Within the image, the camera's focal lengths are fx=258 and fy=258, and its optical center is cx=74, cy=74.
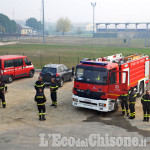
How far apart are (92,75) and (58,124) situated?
9.06 feet

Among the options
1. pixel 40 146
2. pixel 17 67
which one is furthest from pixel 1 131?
pixel 17 67

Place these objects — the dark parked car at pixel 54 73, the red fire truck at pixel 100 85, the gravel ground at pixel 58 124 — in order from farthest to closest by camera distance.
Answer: the dark parked car at pixel 54 73 → the red fire truck at pixel 100 85 → the gravel ground at pixel 58 124

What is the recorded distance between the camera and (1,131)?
1001 cm

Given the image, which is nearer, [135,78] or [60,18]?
[135,78]

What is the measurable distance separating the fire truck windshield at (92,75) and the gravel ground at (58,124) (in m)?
1.66

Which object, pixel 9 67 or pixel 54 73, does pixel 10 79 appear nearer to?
pixel 9 67

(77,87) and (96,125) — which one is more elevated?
(77,87)

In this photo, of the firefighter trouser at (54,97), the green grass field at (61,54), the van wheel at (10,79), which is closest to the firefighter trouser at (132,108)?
the firefighter trouser at (54,97)

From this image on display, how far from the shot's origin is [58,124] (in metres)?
10.9

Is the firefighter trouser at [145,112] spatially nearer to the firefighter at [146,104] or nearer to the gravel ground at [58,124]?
the firefighter at [146,104]

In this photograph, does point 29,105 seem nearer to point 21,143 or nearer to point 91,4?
point 21,143

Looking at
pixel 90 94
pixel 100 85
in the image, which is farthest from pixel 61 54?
pixel 100 85

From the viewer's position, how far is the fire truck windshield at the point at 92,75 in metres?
11.7

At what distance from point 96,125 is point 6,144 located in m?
3.85
